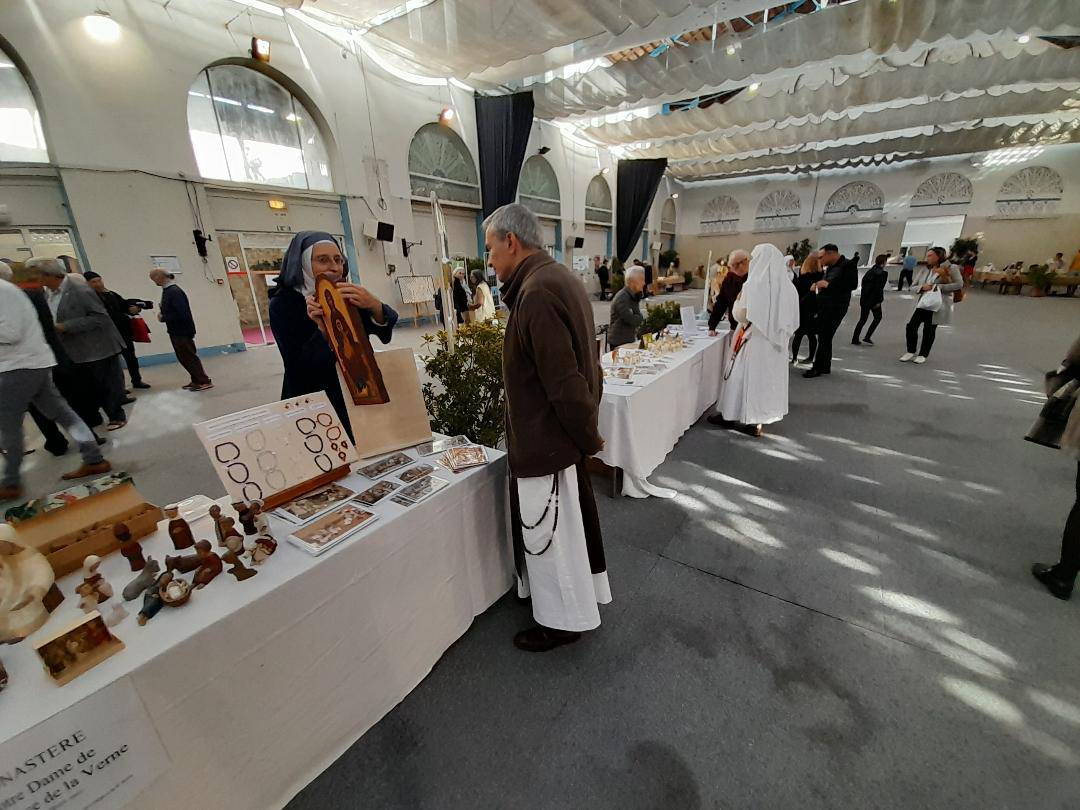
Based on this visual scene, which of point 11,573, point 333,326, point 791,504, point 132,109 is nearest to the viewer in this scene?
point 11,573

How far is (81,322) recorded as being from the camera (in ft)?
11.3

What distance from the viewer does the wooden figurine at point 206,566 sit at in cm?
101

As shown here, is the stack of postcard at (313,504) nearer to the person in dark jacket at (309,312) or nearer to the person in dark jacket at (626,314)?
the person in dark jacket at (309,312)

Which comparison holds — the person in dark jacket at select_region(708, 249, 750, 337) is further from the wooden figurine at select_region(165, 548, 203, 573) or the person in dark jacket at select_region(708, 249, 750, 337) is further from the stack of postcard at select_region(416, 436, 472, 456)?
the wooden figurine at select_region(165, 548, 203, 573)

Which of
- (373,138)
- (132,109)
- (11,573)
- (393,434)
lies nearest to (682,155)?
(373,138)

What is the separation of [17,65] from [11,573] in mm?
8122

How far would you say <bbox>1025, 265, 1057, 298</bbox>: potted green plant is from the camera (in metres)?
13.4

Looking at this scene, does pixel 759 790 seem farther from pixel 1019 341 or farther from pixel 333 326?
pixel 1019 341

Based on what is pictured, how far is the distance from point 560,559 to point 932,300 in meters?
6.77

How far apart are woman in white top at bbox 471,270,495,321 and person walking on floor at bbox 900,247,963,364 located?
20.0 ft

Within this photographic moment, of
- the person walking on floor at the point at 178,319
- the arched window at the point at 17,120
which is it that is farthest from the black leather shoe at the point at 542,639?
the arched window at the point at 17,120

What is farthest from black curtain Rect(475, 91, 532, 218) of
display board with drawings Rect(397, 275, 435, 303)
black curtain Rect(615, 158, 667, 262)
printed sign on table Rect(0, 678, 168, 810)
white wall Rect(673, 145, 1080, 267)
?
white wall Rect(673, 145, 1080, 267)

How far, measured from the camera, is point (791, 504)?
2680 millimetres

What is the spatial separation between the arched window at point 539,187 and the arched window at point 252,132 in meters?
5.80
